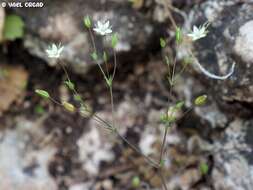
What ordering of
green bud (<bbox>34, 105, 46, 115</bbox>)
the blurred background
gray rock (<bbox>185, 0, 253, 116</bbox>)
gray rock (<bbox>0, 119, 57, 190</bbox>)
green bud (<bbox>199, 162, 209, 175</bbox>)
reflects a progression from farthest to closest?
green bud (<bbox>34, 105, 46, 115</bbox>) → gray rock (<bbox>0, 119, 57, 190</bbox>) → green bud (<bbox>199, 162, 209, 175</bbox>) → the blurred background → gray rock (<bbox>185, 0, 253, 116</bbox>)

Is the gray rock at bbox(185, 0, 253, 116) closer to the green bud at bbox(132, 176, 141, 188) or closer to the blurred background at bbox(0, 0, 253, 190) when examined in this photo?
the blurred background at bbox(0, 0, 253, 190)

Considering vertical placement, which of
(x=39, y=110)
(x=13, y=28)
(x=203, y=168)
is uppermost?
(x=13, y=28)

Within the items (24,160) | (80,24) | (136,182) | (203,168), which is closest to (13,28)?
(80,24)

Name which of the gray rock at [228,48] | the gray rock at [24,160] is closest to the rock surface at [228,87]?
the gray rock at [228,48]

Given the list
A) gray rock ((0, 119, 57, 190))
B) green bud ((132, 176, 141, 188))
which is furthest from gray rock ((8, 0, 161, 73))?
green bud ((132, 176, 141, 188))

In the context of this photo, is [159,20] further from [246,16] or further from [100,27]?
[100,27]

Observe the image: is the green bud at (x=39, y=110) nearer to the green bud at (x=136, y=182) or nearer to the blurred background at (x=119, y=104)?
the blurred background at (x=119, y=104)

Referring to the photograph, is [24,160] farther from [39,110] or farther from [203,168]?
[203,168]

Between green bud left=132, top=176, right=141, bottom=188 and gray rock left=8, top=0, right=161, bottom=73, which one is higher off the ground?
gray rock left=8, top=0, right=161, bottom=73
